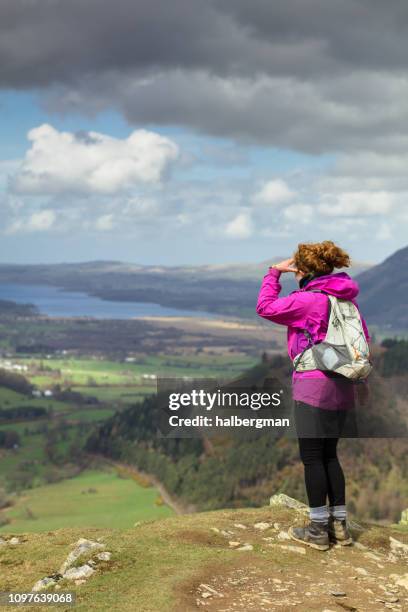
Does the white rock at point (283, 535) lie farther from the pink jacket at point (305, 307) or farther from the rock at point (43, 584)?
the rock at point (43, 584)

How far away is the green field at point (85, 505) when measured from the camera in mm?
122312

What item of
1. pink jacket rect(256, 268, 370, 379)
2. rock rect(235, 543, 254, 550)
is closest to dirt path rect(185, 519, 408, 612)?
rock rect(235, 543, 254, 550)

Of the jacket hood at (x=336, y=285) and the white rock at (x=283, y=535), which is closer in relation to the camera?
the jacket hood at (x=336, y=285)

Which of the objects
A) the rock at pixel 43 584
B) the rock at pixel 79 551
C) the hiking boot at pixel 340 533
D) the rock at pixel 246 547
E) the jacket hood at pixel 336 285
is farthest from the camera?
the hiking boot at pixel 340 533

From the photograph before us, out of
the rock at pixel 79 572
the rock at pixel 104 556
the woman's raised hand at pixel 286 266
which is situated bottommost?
the rock at pixel 79 572

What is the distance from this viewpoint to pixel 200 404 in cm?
1193

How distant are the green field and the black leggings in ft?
346

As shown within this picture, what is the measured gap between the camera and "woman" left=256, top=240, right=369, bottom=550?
1045 centimetres

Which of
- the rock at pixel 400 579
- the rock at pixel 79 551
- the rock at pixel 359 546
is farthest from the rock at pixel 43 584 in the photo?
the rock at pixel 359 546

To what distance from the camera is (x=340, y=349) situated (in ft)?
33.9

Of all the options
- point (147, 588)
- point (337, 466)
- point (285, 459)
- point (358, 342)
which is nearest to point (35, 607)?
point (147, 588)

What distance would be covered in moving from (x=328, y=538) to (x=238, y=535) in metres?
1.70

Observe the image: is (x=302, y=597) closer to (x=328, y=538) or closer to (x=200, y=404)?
(x=328, y=538)

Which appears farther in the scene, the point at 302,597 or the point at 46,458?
the point at 46,458
